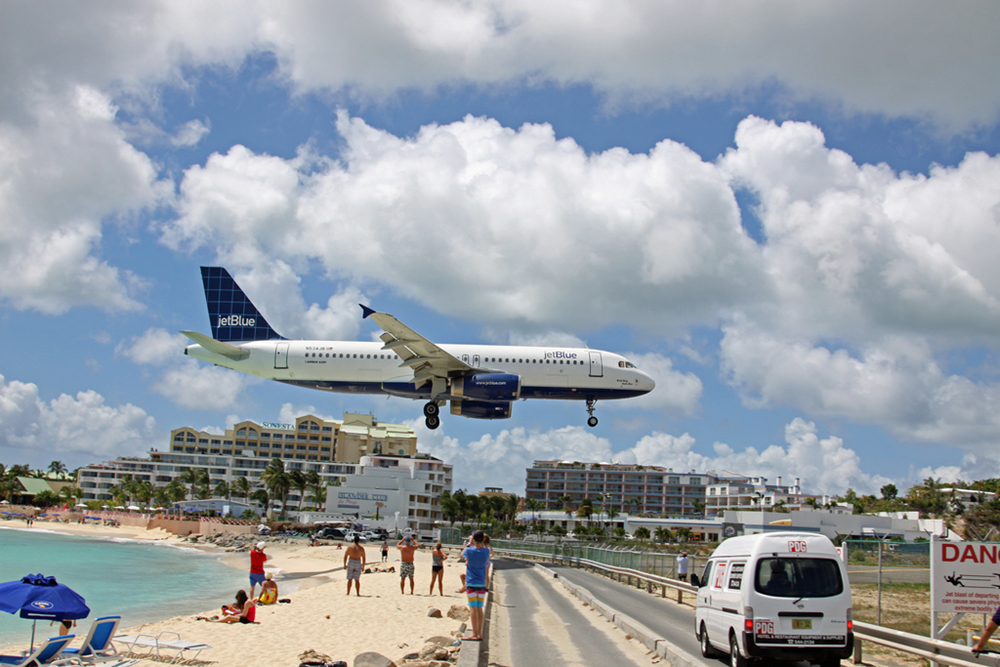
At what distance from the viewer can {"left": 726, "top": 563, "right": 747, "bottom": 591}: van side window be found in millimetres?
10648

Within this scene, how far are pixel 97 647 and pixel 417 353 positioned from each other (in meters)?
21.2

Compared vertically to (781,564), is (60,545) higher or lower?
lower

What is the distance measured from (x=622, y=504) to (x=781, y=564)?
458ft

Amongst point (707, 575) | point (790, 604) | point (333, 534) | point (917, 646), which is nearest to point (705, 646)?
point (707, 575)

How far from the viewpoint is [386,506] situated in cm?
8875

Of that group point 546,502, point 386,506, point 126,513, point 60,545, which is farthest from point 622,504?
point 60,545

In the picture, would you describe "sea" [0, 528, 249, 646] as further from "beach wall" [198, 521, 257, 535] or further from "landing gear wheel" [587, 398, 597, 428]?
"landing gear wheel" [587, 398, 597, 428]

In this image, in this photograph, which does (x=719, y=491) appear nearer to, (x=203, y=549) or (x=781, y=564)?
(x=203, y=549)

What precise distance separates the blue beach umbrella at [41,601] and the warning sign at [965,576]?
13.4 meters

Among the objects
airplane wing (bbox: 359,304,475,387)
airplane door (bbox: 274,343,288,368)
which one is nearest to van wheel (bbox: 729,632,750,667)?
airplane wing (bbox: 359,304,475,387)

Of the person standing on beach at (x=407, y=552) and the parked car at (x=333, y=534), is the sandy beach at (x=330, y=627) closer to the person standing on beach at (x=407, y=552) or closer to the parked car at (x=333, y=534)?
the person standing on beach at (x=407, y=552)

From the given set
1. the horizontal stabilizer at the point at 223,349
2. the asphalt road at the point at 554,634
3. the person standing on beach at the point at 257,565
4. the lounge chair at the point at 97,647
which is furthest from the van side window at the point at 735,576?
the horizontal stabilizer at the point at 223,349

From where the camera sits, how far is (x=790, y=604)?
10016 mm

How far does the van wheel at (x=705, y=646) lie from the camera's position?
1191cm
